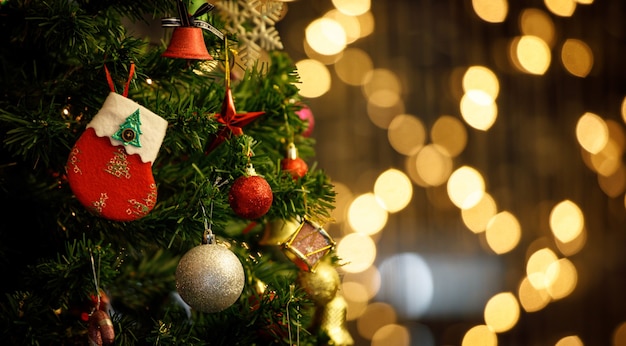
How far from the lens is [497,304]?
1627mm

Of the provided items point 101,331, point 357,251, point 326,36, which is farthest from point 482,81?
point 101,331

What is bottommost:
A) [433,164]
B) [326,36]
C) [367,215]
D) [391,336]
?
[391,336]

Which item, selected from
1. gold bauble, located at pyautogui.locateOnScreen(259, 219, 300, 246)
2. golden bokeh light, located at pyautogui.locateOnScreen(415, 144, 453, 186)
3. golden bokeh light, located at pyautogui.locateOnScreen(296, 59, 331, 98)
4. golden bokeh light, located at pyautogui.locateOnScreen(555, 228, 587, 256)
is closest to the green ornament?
gold bauble, located at pyautogui.locateOnScreen(259, 219, 300, 246)

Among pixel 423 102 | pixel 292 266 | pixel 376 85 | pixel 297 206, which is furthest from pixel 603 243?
pixel 297 206

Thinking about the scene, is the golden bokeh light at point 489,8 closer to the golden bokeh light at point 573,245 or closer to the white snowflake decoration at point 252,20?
the golden bokeh light at point 573,245

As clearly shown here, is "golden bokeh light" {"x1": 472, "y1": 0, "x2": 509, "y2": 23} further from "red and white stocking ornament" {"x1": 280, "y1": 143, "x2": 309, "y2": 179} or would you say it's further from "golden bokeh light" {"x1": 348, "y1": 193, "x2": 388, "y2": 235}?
"red and white stocking ornament" {"x1": 280, "y1": 143, "x2": 309, "y2": 179}

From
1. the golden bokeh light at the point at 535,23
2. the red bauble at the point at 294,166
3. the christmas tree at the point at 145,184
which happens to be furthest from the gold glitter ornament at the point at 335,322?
the golden bokeh light at the point at 535,23

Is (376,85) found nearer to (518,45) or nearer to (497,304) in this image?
(518,45)

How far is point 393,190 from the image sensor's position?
63.4 inches

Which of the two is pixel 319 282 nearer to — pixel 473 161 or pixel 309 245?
pixel 309 245

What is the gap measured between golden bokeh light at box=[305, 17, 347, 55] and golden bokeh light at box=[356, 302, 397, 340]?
1.99 feet

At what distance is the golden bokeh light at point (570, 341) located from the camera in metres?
1.66

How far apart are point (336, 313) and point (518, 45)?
1094 millimetres

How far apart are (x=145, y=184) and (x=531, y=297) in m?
1.27
